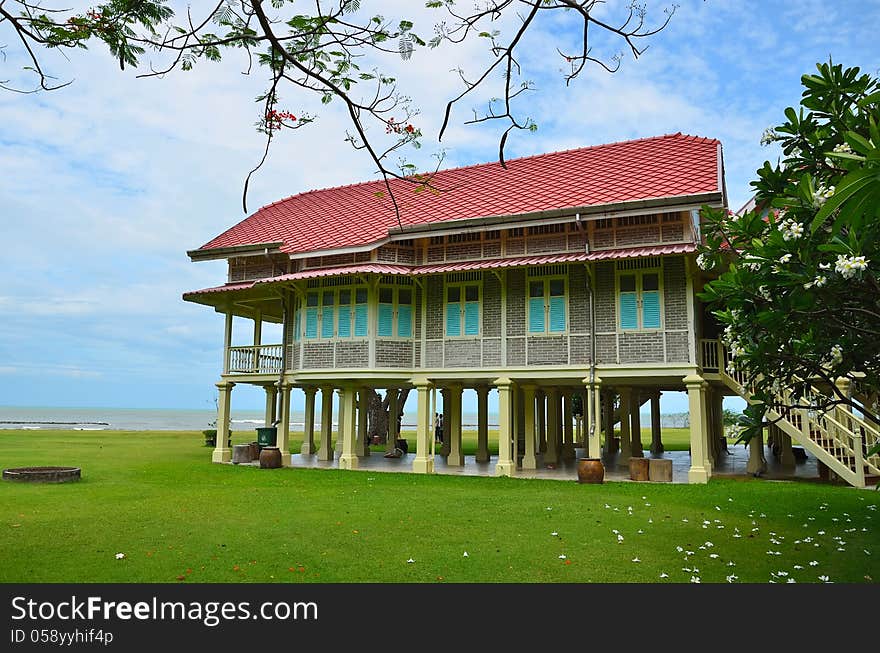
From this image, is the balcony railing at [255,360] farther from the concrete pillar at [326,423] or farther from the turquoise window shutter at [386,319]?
the turquoise window shutter at [386,319]

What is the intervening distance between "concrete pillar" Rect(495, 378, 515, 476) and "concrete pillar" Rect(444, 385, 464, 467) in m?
2.68

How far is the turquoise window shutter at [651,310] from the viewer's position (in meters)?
16.1

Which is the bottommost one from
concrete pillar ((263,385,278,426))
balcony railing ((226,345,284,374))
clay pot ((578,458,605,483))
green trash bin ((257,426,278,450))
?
clay pot ((578,458,605,483))

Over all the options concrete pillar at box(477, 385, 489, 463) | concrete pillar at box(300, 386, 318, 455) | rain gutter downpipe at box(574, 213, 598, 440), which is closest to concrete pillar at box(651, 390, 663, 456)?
concrete pillar at box(477, 385, 489, 463)

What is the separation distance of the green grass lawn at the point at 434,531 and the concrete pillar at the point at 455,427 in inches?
162

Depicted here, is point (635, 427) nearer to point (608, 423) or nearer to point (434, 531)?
point (608, 423)

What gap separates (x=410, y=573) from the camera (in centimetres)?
711

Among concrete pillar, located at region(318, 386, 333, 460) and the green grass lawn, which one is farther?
concrete pillar, located at region(318, 386, 333, 460)

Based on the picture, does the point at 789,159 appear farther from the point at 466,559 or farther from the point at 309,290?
the point at 309,290

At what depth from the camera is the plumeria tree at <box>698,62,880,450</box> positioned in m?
5.83

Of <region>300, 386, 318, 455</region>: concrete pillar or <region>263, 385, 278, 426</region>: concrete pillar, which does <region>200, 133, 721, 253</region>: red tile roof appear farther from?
<region>300, 386, 318, 455</region>: concrete pillar

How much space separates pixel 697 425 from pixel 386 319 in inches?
320

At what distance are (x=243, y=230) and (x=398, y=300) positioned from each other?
7271 millimetres
